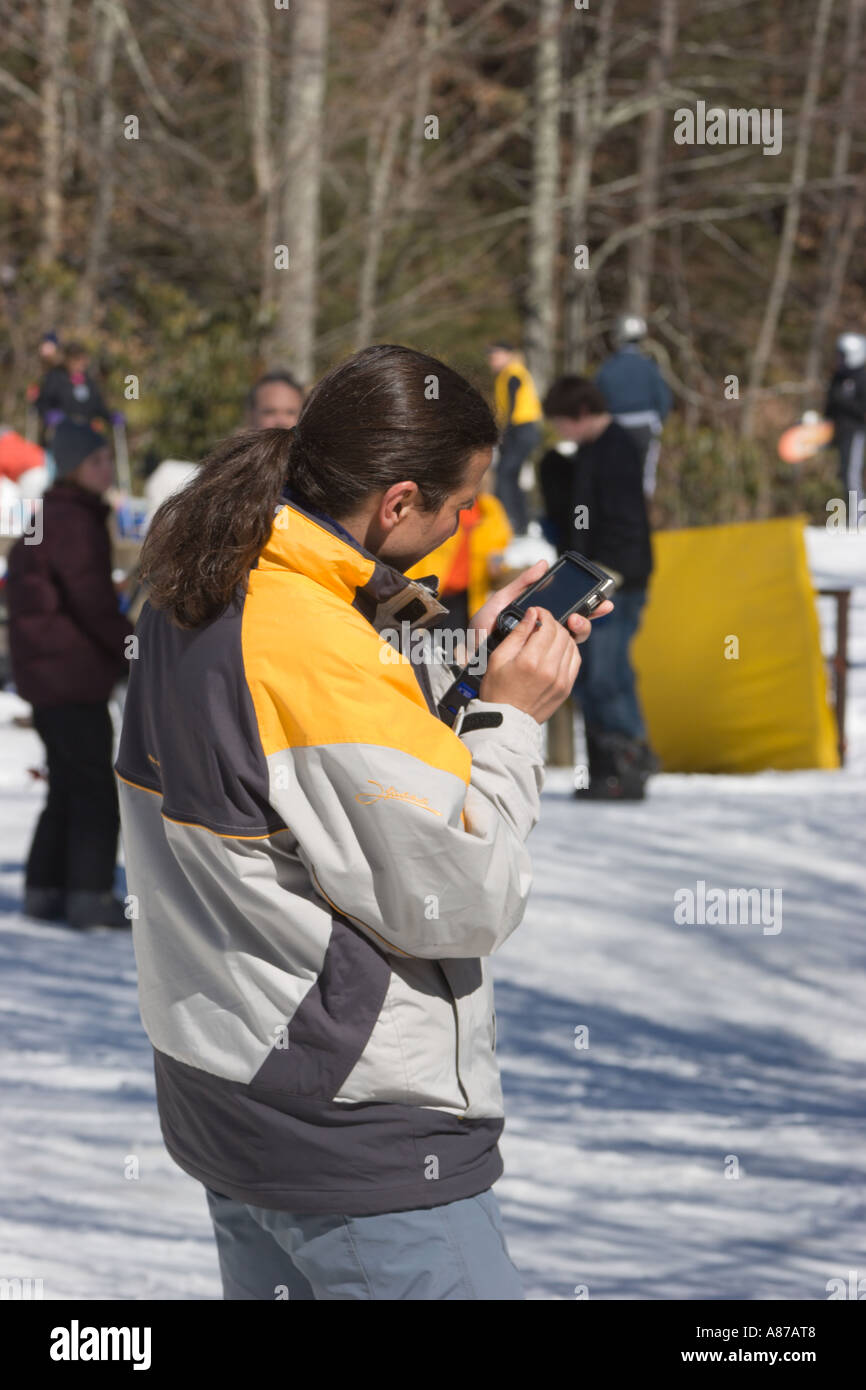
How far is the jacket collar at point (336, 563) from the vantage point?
1823 mm

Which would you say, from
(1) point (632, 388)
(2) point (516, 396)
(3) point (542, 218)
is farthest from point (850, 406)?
(3) point (542, 218)

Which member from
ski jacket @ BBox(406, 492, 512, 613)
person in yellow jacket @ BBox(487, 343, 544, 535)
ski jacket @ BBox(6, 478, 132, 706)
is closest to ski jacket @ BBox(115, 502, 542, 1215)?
ski jacket @ BBox(6, 478, 132, 706)

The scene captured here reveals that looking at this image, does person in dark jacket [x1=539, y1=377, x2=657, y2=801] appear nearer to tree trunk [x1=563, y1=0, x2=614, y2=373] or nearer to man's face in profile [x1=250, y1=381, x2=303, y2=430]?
man's face in profile [x1=250, y1=381, x2=303, y2=430]

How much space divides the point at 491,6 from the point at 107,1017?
50.9 ft

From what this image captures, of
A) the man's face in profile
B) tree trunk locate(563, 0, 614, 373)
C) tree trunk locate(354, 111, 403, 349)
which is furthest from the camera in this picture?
tree trunk locate(563, 0, 614, 373)

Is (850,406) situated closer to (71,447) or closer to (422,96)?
(422,96)

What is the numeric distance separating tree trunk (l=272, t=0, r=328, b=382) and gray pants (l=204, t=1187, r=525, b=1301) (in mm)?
13405

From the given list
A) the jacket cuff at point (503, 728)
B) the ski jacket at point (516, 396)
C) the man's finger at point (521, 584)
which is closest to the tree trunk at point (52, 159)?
the ski jacket at point (516, 396)

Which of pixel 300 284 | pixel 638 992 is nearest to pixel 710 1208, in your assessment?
pixel 638 992

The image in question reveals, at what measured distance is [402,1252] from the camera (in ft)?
5.87

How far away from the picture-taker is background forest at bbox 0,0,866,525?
56.4 feet

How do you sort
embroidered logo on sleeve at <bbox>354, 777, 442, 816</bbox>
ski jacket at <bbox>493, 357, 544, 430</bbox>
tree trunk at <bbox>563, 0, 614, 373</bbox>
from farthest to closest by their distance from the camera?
tree trunk at <bbox>563, 0, 614, 373</bbox>, ski jacket at <bbox>493, 357, 544, 430</bbox>, embroidered logo on sleeve at <bbox>354, 777, 442, 816</bbox>
